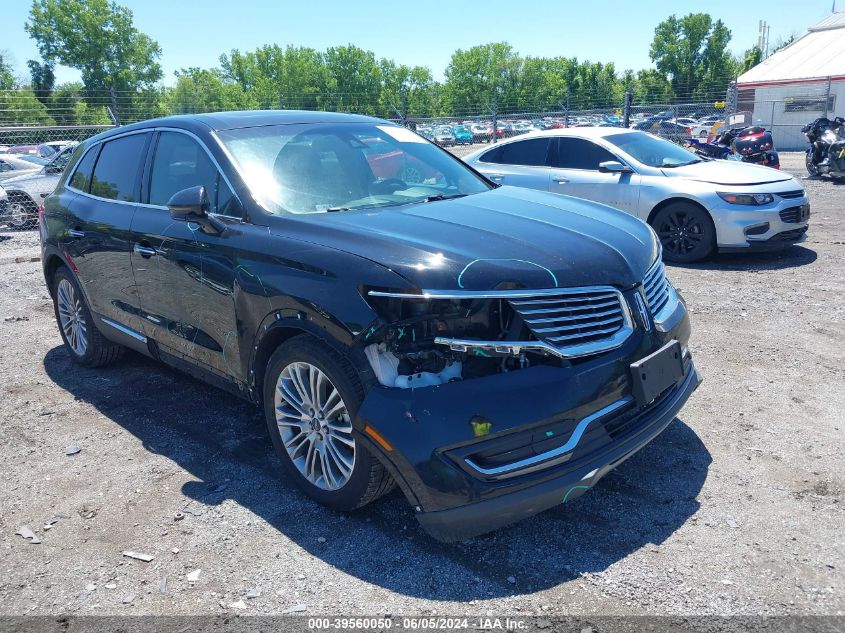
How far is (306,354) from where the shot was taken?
305 centimetres

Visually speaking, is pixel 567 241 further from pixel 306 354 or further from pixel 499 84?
pixel 499 84

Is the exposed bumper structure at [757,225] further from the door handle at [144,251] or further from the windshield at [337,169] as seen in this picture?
Answer: the door handle at [144,251]

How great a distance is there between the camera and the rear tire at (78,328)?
5.24 metres

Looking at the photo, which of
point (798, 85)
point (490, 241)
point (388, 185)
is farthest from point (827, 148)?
point (798, 85)

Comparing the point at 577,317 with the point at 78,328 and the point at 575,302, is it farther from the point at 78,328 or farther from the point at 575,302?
the point at 78,328

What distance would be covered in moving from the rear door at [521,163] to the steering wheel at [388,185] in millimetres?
4920

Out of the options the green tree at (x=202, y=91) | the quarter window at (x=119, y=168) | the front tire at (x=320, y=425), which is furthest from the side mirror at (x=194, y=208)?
the green tree at (x=202, y=91)

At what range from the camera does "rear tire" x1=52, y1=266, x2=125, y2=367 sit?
5242 mm

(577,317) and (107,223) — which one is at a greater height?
(107,223)

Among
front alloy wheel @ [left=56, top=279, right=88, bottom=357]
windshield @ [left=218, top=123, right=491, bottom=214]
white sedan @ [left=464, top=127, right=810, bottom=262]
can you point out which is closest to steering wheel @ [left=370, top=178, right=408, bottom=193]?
windshield @ [left=218, top=123, right=491, bottom=214]

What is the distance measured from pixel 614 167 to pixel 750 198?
156cm

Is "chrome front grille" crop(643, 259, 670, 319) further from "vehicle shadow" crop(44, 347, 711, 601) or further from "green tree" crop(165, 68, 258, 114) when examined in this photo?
"green tree" crop(165, 68, 258, 114)

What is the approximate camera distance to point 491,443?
2.62 metres

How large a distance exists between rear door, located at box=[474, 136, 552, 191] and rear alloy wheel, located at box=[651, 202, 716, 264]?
1.55m
